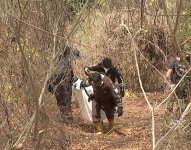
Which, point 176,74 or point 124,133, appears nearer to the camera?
point 176,74

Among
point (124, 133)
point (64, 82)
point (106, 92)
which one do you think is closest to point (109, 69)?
point (106, 92)

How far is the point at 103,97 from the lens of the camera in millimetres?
7133

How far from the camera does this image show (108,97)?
7.17 meters

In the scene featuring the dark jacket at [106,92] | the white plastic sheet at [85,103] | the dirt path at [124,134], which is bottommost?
the dirt path at [124,134]

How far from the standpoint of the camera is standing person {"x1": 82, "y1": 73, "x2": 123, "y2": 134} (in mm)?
6863

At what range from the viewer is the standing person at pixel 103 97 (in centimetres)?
686

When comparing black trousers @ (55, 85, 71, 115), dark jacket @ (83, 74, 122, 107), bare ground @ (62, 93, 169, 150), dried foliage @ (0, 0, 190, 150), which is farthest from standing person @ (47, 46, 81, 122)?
dark jacket @ (83, 74, 122, 107)

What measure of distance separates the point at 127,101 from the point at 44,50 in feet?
21.6

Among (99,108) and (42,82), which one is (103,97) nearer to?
(99,108)

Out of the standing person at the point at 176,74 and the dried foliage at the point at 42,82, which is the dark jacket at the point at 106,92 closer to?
the dried foliage at the point at 42,82

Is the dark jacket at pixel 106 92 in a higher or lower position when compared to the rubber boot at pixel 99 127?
higher

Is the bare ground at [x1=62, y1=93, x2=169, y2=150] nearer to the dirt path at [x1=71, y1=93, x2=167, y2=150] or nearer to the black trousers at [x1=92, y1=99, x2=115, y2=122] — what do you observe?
the dirt path at [x1=71, y1=93, x2=167, y2=150]

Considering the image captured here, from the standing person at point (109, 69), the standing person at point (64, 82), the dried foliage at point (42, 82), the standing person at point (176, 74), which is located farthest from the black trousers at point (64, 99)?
the standing person at point (176, 74)

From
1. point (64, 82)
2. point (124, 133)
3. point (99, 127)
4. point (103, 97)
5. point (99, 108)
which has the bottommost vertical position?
point (124, 133)
